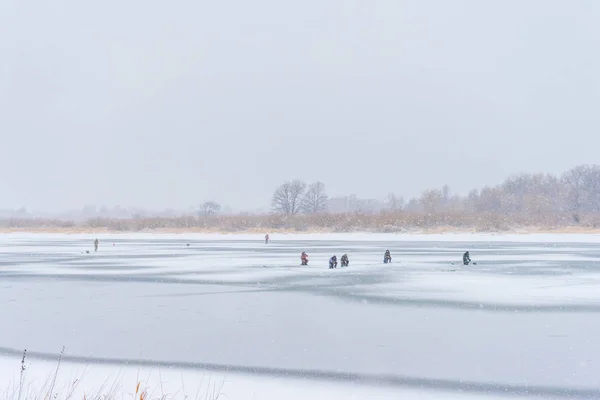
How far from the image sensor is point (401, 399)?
719 centimetres

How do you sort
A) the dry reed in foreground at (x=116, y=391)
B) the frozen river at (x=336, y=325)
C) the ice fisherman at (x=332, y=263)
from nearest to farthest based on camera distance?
the dry reed in foreground at (x=116, y=391) < the frozen river at (x=336, y=325) < the ice fisherman at (x=332, y=263)

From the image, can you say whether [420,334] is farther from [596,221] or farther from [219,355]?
[596,221]

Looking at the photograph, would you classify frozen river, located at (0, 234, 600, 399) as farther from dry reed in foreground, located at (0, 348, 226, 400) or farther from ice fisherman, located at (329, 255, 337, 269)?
ice fisherman, located at (329, 255, 337, 269)

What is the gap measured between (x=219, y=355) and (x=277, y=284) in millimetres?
8521

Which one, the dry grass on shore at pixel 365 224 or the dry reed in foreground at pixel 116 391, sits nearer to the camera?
the dry reed in foreground at pixel 116 391

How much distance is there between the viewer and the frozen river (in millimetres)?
8305

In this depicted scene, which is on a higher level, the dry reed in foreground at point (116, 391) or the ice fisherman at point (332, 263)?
the ice fisherman at point (332, 263)

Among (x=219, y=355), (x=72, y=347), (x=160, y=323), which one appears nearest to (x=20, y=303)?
(x=160, y=323)

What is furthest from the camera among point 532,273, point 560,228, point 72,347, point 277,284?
point 560,228

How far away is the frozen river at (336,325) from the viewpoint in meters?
8.30

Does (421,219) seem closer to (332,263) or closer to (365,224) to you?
(365,224)

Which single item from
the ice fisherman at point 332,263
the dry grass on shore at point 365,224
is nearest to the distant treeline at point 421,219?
the dry grass on shore at point 365,224

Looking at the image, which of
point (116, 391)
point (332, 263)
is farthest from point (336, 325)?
point (332, 263)

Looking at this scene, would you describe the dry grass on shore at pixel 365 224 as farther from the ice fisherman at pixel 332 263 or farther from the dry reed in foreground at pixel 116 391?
the dry reed in foreground at pixel 116 391
